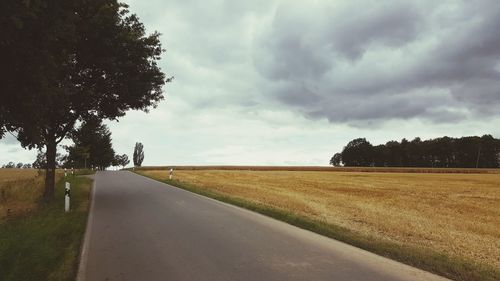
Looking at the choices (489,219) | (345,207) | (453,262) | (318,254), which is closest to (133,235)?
(318,254)

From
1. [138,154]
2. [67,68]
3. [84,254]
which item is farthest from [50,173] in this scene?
[138,154]

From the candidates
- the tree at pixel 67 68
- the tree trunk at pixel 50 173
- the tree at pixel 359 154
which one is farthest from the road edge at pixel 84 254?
the tree at pixel 359 154

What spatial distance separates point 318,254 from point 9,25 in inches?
247

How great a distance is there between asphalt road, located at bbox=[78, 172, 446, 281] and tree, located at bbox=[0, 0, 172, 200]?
277 cm

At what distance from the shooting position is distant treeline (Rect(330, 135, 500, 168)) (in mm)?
140250

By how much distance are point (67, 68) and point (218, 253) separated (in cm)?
1246

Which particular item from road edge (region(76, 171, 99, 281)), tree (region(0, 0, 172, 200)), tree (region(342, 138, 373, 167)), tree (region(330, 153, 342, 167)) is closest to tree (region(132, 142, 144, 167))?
tree (region(342, 138, 373, 167))

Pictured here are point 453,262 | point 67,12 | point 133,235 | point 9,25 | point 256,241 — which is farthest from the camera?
point 133,235

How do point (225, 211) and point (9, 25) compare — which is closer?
point (9, 25)

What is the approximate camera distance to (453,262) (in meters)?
8.07

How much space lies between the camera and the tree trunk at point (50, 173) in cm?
2030

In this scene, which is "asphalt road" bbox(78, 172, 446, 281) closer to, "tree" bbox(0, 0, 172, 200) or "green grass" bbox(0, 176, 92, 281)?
"green grass" bbox(0, 176, 92, 281)

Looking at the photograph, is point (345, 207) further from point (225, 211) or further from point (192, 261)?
point (192, 261)

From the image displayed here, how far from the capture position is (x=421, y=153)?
484 ft
